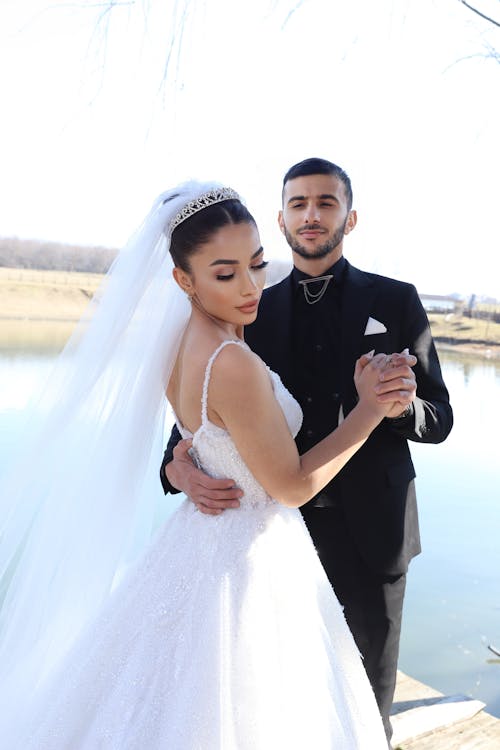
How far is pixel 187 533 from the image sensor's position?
171cm

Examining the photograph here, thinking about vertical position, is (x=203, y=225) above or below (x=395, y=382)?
above

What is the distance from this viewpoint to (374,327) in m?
2.18

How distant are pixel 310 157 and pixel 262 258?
756mm

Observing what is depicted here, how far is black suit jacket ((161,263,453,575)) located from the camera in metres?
2.13

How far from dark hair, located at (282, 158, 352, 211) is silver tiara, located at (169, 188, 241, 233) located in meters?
0.62

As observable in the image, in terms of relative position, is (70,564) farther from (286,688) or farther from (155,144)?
(155,144)

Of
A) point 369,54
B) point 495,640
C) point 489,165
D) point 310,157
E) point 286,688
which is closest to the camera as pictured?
point 286,688

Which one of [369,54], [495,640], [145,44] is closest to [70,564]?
[145,44]

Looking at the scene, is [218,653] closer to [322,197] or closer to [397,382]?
[397,382]

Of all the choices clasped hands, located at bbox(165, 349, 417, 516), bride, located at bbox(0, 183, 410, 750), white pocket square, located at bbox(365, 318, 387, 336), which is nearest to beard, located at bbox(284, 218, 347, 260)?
white pocket square, located at bbox(365, 318, 387, 336)

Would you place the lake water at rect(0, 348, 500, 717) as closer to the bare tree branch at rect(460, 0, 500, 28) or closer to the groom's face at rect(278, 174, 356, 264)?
the groom's face at rect(278, 174, 356, 264)

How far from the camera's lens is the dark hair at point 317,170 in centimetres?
223

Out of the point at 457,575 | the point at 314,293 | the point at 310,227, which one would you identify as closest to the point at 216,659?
the point at 314,293

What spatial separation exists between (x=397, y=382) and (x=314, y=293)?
2.50ft
